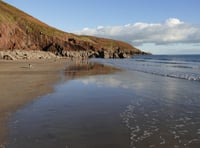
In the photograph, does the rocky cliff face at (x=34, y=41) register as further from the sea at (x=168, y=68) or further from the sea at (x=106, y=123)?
the sea at (x=106, y=123)

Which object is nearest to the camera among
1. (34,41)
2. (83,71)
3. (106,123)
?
(106,123)

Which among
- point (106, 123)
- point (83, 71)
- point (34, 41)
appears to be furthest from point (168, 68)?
point (34, 41)

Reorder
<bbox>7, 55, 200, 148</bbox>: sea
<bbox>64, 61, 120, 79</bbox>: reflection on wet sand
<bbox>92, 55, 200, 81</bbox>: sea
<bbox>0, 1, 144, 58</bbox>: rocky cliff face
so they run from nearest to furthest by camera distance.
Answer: <bbox>7, 55, 200, 148</bbox>: sea, <bbox>64, 61, 120, 79</bbox>: reflection on wet sand, <bbox>92, 55, 200, 81</bbox>: sea, <bbox>0, 1, 144, 58</bbox>: rocky cliff face

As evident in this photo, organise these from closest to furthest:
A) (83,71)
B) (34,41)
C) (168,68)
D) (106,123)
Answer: (106,123)
(83,71)
(168,68)
(34,41)

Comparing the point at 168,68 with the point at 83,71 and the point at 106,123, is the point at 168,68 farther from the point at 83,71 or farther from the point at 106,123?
the point at 106,123

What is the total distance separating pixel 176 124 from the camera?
10.6 m

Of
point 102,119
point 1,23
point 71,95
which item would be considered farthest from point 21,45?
point 102,119

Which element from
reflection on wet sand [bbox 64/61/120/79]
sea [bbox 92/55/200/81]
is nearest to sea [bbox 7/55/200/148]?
reflection on wet sand [bbox 64/61/120/79]

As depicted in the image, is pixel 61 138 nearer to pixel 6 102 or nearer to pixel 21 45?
pixel 6 102

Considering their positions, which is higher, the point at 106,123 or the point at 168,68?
the point at 106,123

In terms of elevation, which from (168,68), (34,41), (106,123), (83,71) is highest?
(34,41)

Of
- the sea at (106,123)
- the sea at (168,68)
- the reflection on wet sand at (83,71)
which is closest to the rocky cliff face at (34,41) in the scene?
the sea at (168,68)

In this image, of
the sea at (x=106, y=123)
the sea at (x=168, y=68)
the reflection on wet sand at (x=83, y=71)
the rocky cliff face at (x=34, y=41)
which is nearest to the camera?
the sea at (x=106, y=123)

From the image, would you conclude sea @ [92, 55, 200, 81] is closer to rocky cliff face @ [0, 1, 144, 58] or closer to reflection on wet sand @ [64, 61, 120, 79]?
reflection on wet sand @ [64, 61, 120, 79]
